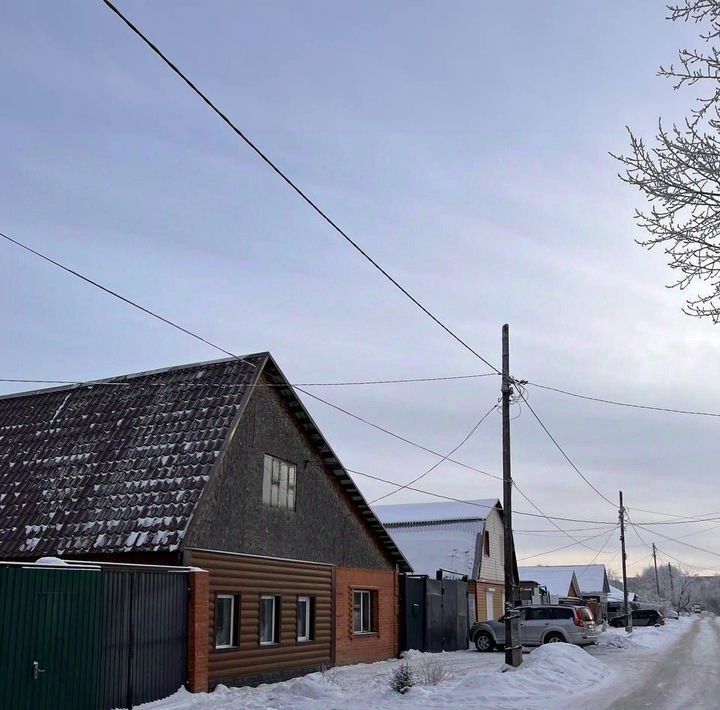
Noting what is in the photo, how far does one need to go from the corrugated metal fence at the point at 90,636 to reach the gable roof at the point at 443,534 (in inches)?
1102

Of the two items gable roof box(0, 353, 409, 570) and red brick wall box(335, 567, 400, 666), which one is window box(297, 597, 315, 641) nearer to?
red brick wall box(335, 567, 400, 666)

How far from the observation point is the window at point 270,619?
64.3 ft

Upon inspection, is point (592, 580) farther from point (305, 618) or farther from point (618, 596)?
point (305, 618)

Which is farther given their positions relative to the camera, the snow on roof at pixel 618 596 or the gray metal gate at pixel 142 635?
the snow on roof at pixel 618 596

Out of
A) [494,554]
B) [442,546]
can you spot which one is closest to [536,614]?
[442,546]

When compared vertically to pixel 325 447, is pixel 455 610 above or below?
below

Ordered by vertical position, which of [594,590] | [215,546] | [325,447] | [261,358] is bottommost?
[594,590]

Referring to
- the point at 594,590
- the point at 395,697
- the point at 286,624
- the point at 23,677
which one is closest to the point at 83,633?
the point at 23,677

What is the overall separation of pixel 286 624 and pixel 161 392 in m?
6.29

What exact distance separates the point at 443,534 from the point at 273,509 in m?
26.1

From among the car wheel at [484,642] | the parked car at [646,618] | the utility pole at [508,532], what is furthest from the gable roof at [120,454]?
the parked car at [646,618]

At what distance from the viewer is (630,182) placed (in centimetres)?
980

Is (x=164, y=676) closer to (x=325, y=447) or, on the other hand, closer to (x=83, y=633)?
(x=83, y=633)

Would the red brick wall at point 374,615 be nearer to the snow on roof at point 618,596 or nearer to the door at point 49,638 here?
the door at point 49,638
